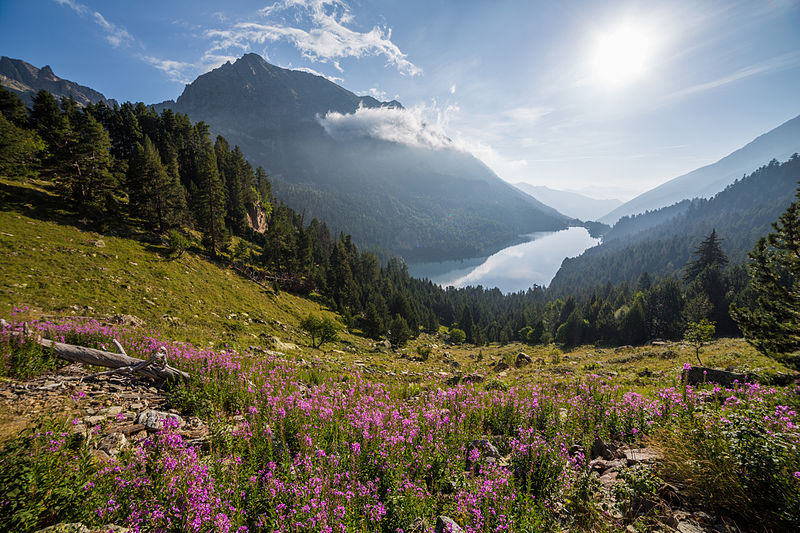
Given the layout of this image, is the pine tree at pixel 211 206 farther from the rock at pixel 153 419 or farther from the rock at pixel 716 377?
the rock at pixel 716 377

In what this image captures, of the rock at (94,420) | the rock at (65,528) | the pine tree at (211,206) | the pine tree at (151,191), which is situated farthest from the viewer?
the pine tree at (211,206)

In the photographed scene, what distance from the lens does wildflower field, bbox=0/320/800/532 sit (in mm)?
3486

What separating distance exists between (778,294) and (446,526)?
1751 cm

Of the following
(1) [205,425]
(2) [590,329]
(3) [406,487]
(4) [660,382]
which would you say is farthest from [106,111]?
(2) [590,329]

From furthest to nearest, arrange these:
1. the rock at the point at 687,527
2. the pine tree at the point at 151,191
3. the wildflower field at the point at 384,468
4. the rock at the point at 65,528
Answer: the pine tree at the point at 151,191 → the rock at the point at 687,527 → the wildflower field at the point at 384,468 → the rock at the point at 65,528

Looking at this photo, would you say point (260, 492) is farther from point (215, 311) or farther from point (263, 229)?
point (263, 229)

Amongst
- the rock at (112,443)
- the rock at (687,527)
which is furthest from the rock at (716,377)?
the rock at (112,443)

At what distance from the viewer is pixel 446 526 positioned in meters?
3.97

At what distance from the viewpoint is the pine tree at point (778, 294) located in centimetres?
1145

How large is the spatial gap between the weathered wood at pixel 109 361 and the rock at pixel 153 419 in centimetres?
175

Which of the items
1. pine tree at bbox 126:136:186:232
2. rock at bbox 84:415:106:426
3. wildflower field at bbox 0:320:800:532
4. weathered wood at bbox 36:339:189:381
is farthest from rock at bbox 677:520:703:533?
pine tree at bbox 126:136:186:232

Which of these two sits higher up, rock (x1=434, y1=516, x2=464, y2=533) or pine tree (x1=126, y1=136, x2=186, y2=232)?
pine tree (x1=126, y1=136, x2=186, y2=232)

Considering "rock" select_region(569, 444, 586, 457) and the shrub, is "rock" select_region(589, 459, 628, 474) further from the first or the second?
the shrub

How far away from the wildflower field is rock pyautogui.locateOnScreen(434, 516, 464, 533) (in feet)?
0.54
